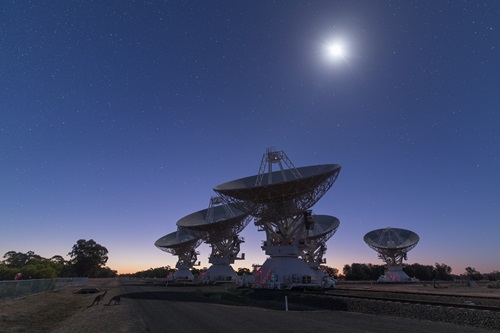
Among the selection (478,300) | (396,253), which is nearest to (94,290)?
(478,300)

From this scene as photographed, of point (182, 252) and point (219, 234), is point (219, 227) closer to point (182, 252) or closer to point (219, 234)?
point (219, 234)

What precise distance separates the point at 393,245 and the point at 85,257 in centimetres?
10586

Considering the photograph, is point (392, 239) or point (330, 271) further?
point (330, 271)

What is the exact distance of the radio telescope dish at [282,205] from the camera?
136 ft

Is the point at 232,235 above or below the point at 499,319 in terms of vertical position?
above

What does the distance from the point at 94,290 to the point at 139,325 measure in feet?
124

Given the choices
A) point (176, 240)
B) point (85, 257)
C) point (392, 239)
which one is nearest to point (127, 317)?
point (176, 240)

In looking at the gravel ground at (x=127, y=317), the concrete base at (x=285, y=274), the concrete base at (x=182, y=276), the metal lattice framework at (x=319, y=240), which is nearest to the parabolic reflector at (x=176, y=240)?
the concrete base at (x=182, y=276)

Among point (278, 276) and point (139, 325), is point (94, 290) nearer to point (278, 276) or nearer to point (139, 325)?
point (278, 276)

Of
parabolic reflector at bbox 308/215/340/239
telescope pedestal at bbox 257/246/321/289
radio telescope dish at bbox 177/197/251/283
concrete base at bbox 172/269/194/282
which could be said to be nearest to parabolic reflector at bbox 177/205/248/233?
radio telescope dish at bbox 177/197/251/283

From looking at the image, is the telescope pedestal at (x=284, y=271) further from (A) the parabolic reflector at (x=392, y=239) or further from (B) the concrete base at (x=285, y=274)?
(A) the parabolic reflector at (x=392, y=239)

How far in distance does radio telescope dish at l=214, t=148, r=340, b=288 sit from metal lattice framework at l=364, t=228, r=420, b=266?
50849 millimetres

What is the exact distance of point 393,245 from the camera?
3406 inches

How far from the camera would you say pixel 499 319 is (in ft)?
49.0
